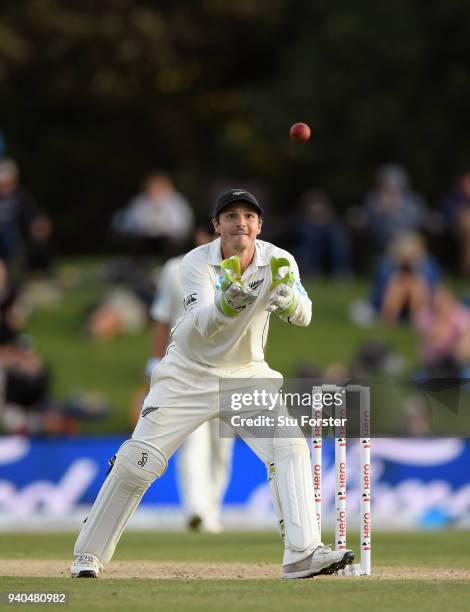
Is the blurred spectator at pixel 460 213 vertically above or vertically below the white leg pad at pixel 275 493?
above

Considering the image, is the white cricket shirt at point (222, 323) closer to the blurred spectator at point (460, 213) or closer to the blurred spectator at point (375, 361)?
the blurred spectator at point (375, 361)

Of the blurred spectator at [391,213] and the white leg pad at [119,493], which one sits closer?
the white leg pad at [119,493]

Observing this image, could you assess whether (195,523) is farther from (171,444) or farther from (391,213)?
(391,213)

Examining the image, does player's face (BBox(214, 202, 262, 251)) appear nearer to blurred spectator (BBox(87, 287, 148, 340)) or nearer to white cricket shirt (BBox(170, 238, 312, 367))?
white cricket shirt (BBox(170, 238, 312, 367))

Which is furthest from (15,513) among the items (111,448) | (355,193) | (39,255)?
(355,193)

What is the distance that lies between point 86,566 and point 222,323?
1301 mm

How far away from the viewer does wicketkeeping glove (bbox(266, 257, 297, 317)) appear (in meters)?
6.70

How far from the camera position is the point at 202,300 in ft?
23.1

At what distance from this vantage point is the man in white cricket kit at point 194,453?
10367 mm

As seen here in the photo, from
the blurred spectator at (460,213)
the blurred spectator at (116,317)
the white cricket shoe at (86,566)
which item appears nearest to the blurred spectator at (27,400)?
the blurred spectator at (116,317)

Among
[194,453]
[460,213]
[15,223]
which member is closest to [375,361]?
[460,213]

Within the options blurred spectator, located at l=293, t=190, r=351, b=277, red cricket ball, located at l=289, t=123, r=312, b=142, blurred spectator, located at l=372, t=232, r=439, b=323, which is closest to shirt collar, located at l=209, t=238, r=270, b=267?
red cricket ball, located at l=289, t=123, r=312, b=142

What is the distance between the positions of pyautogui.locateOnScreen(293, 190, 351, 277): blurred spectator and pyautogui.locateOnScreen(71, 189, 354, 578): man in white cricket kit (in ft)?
41.9

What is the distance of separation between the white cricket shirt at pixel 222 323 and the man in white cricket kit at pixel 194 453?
291cm
